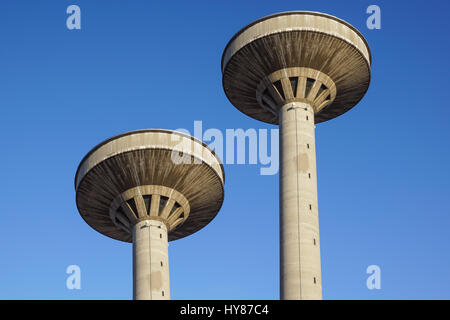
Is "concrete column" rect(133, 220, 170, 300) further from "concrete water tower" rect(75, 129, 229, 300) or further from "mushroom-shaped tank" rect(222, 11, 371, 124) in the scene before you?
"mushroom-shaped tank" rect(222, 11, 371, 124)

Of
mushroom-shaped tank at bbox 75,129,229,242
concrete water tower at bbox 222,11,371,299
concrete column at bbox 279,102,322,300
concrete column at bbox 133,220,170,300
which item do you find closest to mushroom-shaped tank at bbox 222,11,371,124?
concrete water tower at bbox 222,11,371,299

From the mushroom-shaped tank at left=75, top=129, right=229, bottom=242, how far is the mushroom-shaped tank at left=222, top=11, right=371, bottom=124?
726cm

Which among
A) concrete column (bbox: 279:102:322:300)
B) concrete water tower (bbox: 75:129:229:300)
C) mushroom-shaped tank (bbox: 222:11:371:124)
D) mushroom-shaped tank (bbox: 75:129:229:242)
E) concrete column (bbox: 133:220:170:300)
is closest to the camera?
concrete column (bbox: 279:102:322:300)

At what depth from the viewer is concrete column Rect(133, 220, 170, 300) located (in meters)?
56.6

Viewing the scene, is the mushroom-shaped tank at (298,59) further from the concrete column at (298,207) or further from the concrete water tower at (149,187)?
the concrete water tower at (149,187)

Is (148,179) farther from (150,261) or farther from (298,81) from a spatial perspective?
(298,81)

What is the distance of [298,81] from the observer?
197 feet

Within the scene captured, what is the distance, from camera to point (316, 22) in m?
58.9

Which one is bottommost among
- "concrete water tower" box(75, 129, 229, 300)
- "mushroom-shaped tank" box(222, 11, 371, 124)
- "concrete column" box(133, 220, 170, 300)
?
"concrete column" box(133, 220, 170, 300)

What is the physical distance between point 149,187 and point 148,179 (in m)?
0.79
